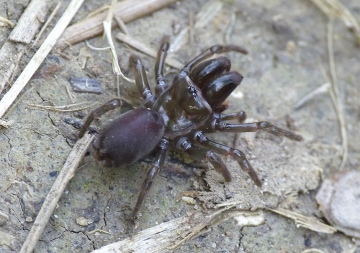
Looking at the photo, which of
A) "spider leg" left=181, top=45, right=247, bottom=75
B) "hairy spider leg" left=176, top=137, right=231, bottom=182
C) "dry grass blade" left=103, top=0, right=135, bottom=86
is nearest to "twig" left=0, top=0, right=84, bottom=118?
"dry grass blade" left=103, top=0, right=135, bottom=86

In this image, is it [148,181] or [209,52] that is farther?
[209,52]

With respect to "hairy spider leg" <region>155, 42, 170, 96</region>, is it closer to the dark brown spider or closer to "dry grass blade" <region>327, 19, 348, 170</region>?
the dark brown spider

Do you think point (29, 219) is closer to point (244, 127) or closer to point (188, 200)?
point (188, 200)

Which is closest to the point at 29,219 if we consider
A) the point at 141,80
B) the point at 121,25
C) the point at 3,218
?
the point at 3,218

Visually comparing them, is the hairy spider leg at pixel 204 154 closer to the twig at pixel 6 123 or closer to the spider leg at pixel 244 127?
the spider leg at pixel 244 127

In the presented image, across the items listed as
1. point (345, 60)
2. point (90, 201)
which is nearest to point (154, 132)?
point (90, 201)

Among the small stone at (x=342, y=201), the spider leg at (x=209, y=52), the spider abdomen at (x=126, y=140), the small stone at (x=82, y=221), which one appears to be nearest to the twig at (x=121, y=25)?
the spider leg at (x=209, y=52)
